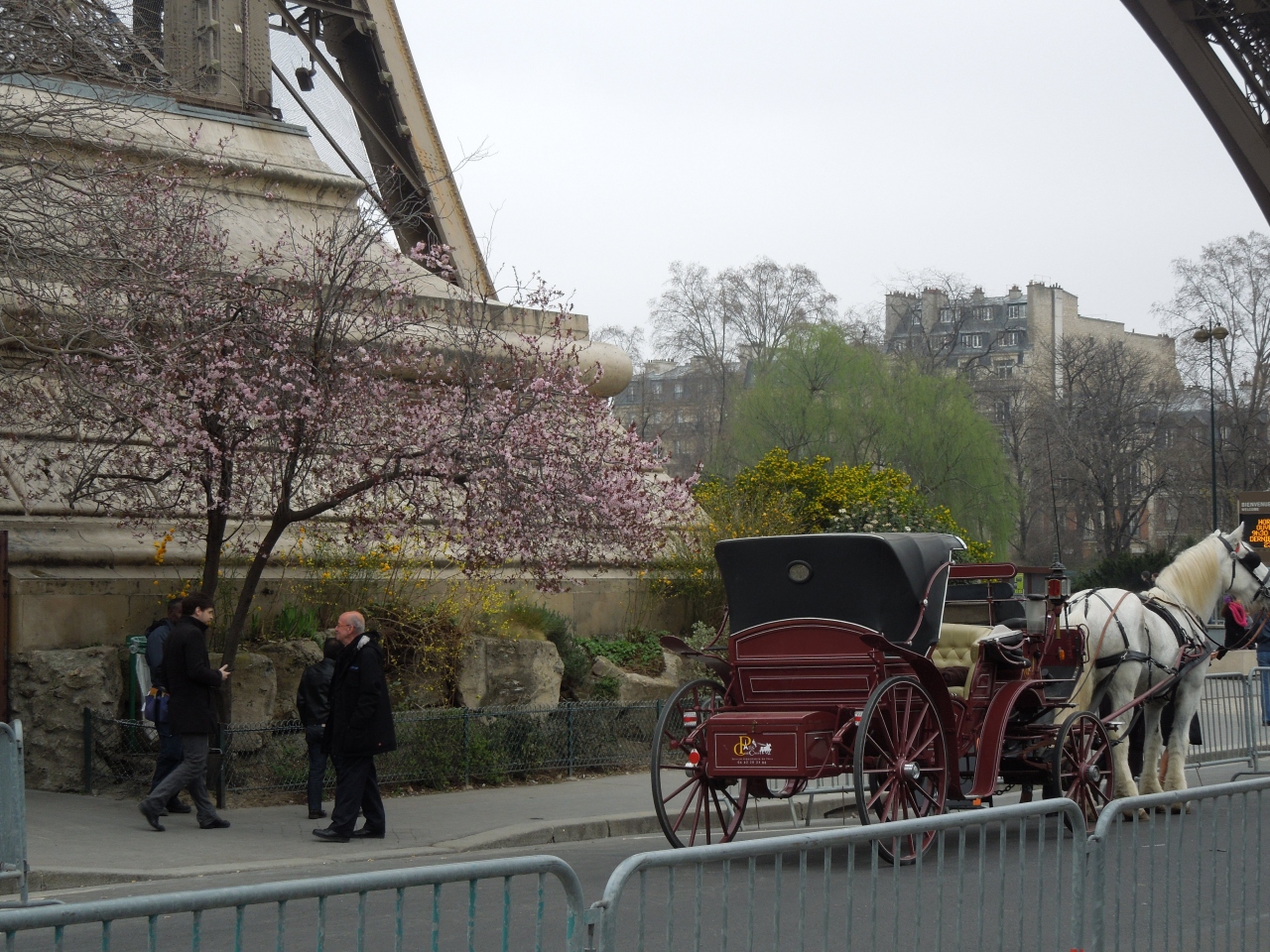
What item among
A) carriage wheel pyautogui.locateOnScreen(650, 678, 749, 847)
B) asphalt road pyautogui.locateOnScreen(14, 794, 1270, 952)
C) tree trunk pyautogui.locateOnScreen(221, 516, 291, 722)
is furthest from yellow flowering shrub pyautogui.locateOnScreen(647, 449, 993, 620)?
asphalt road pyautogui.locateOnScreen(14, 794, 1270, 952)

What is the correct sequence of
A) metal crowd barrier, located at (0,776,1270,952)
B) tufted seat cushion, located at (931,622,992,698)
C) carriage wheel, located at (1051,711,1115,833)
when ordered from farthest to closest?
tufted seat cushion, located at (931,622,992,698) < carriage wheel, located at (1051,711,1115,833) < metal crowd barrier, located at (0,776,1270,952)

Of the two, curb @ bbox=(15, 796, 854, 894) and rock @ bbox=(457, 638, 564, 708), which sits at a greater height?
rock @ bbox=(457, 638, 564, 708)

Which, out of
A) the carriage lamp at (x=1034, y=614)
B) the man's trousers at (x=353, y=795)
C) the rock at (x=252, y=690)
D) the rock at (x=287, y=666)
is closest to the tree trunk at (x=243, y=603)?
the rock at (x=252, y=690)

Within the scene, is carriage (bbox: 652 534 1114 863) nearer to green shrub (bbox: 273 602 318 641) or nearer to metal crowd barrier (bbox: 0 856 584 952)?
metal crowd barrier (bbox: 0 856 584 952)

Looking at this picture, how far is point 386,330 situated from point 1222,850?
8605 millimetres

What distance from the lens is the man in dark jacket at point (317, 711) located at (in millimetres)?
11461

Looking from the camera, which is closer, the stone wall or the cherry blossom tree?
the cherry blossom tree

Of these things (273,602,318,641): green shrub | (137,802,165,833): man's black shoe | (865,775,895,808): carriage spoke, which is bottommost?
(137,802,165,833): man's black shoe

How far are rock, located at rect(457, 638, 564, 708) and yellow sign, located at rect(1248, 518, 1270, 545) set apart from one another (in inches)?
629

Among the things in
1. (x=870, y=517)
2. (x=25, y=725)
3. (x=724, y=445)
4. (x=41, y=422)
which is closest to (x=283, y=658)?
(x=25, y=725)

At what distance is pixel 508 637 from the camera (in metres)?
15.1

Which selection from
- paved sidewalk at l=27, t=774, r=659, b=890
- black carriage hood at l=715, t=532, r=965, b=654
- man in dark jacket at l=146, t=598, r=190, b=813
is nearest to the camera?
black carriage hood at l=715, t=532, r=965, b=654

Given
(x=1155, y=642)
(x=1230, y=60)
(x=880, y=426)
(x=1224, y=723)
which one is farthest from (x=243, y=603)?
(x=880, y=426)

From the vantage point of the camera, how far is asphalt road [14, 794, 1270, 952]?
3.69 m
